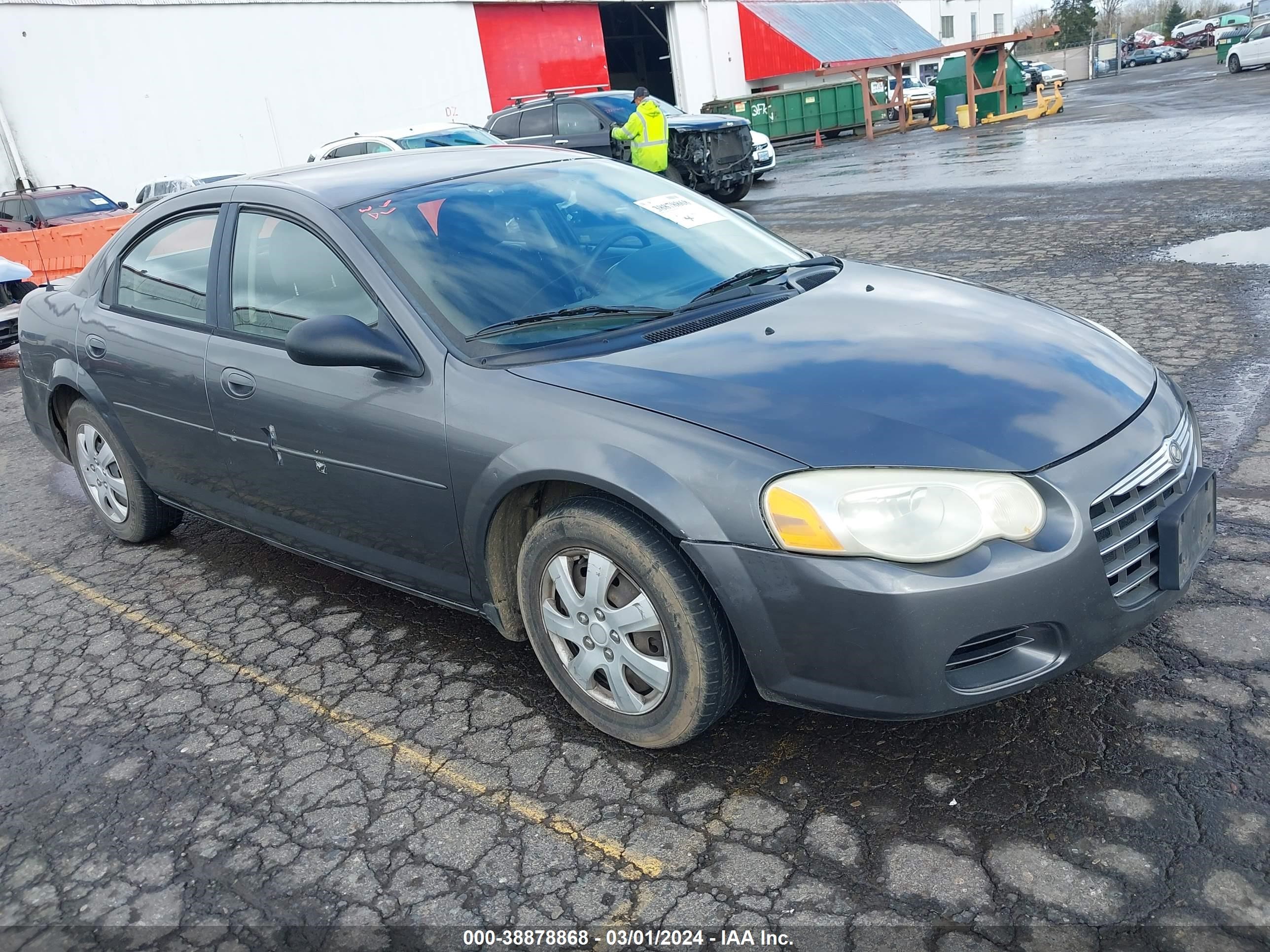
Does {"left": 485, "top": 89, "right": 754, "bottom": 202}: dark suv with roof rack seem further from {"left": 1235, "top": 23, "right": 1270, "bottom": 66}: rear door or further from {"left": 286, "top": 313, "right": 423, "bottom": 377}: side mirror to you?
{"left": 1235, "top": 23, "right": 1270, "bottom": 66}: rear door

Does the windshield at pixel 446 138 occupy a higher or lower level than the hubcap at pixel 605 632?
higher

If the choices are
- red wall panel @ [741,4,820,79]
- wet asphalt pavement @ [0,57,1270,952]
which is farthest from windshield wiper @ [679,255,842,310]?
red wall panel @ [741,4,820,79]

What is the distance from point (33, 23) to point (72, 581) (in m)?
20.6

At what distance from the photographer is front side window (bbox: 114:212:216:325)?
154 inches

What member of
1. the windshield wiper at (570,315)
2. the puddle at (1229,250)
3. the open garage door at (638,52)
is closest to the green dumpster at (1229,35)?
the open garage door at (638,52)

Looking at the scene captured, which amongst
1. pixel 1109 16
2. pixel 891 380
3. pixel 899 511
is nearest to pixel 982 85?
pixel 891 380

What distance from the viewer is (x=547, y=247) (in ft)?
11.1

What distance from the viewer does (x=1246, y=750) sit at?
253cm

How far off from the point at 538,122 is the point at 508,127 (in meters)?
0.72

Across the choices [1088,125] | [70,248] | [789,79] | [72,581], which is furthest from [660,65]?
[72,581]

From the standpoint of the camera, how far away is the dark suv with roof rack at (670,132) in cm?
1591

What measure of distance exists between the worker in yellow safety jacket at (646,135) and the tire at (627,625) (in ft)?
42.6

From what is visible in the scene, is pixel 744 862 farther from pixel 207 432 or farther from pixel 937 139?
pixel 937 139

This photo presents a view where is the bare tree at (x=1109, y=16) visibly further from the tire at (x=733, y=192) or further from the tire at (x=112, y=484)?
the tire at (x=112, y=484)
